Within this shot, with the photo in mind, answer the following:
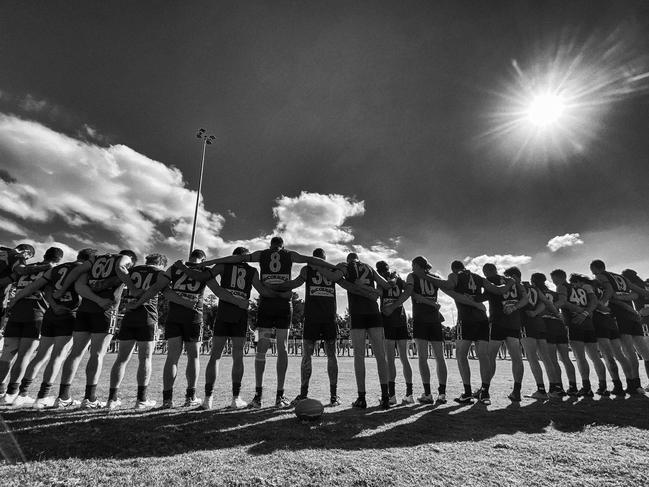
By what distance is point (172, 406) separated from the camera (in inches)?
224

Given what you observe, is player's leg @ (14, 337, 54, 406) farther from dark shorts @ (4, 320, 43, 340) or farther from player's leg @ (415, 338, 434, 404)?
player's leg @ (415, 338, 434, 404)

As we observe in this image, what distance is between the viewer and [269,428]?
4.38 meters

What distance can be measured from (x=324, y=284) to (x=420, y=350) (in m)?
2.47

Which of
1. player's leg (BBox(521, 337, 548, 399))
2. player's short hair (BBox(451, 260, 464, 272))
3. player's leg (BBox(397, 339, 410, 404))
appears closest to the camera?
player's leg (BBox(397, 339, 410, 404))

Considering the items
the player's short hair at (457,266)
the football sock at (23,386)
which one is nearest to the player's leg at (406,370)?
the player's short hair at (457,266)

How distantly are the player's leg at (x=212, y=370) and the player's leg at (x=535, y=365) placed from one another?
668 centimetres

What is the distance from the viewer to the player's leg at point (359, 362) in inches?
230

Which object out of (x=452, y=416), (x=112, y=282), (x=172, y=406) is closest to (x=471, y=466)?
(x=452, y=416)

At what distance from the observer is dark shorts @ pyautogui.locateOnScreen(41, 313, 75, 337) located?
620 centimetres

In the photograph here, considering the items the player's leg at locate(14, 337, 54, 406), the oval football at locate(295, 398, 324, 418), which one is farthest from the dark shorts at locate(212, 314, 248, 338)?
the player's leg at locate(14, 337, 54, 406)

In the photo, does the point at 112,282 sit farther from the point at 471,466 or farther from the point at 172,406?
the point at 471,466

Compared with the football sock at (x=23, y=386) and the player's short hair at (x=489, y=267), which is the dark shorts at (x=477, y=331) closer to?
the player's short hair at (x=489, y=267)

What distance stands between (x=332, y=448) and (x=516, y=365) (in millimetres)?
5262

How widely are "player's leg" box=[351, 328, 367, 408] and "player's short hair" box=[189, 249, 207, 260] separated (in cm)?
338
